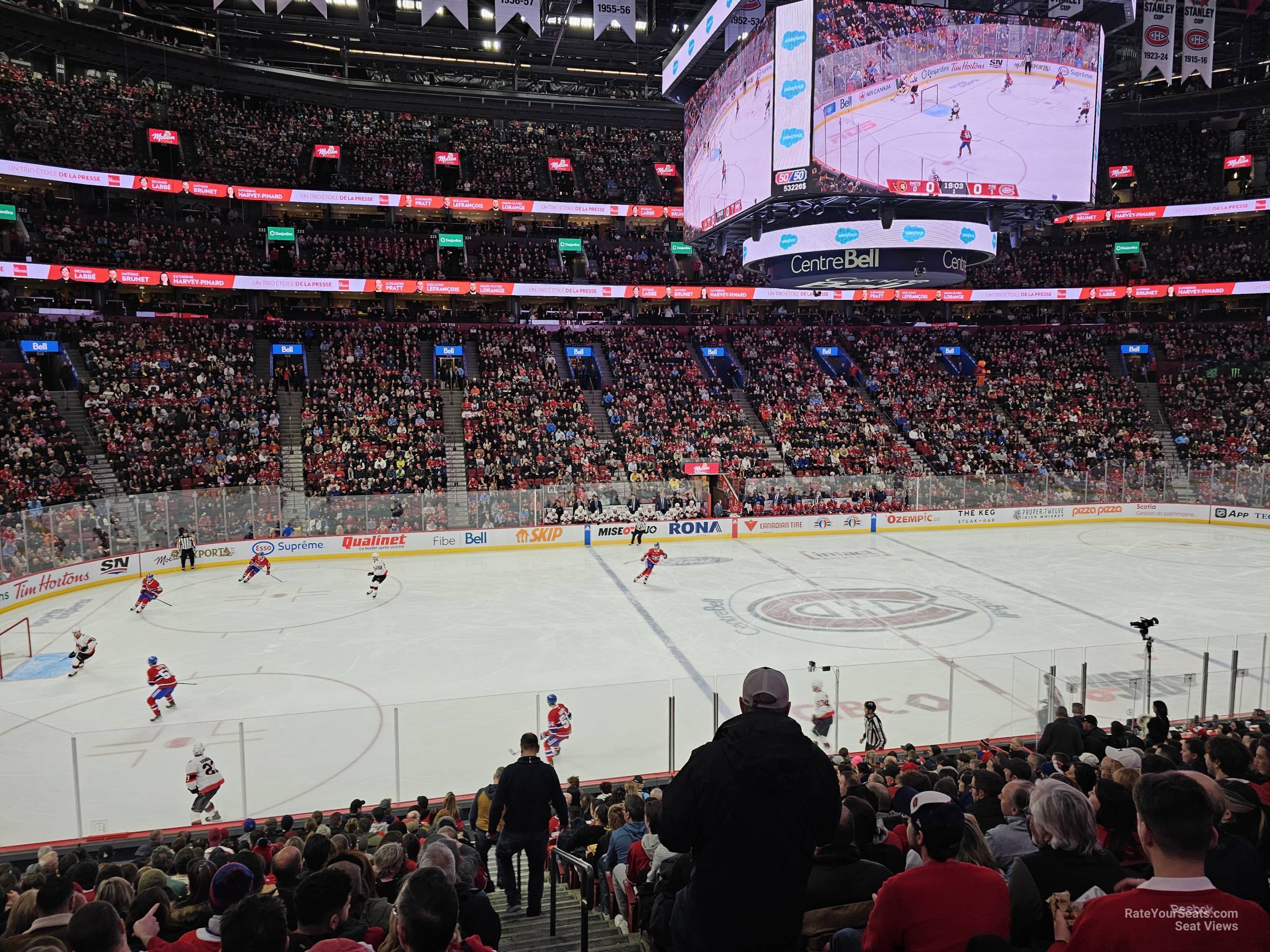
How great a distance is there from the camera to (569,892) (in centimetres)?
777

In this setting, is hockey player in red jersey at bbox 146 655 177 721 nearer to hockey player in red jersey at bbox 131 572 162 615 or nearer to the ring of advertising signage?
hockey player in red jersey at bbox 131 572 162 615

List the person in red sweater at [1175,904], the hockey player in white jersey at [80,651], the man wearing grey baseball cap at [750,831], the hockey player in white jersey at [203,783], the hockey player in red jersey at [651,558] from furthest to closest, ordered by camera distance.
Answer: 1. the hockey player in red jersey at [651,558]
2. the hockey player in white jersey at [80,651]
3. the hockey player in white jersey at [203,783]
4. the man wearing grey baseball cap at [750,831]
5. the person in red sweater at [1175,904]

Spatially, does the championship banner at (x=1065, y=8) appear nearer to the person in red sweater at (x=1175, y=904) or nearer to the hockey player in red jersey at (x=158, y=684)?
the person in red sweater at (x=1175, y=904)

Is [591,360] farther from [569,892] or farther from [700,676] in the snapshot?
[569,892]

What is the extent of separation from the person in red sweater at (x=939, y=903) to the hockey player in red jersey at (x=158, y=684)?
14.1 m

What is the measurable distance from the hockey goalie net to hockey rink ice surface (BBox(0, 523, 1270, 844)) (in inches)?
12.1

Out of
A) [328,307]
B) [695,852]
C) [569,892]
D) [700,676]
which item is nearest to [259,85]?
[328,307]

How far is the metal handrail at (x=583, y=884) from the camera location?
17.1 ft

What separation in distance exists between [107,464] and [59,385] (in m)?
4.97

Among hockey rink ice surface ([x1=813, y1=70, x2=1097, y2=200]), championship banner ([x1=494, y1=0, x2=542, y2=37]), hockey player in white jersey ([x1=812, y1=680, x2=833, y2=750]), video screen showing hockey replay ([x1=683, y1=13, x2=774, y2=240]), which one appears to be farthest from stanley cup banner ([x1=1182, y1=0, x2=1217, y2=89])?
hockey player in white jersey ([x1=812, y1=680, x2=833, y2=750])

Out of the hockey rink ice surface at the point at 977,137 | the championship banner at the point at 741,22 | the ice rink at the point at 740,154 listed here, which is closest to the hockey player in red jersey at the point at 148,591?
the ice rink at the point at 740,154

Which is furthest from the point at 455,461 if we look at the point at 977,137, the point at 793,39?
the point at 977,137

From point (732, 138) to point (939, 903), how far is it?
64.8ft

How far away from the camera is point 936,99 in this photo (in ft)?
59.1
